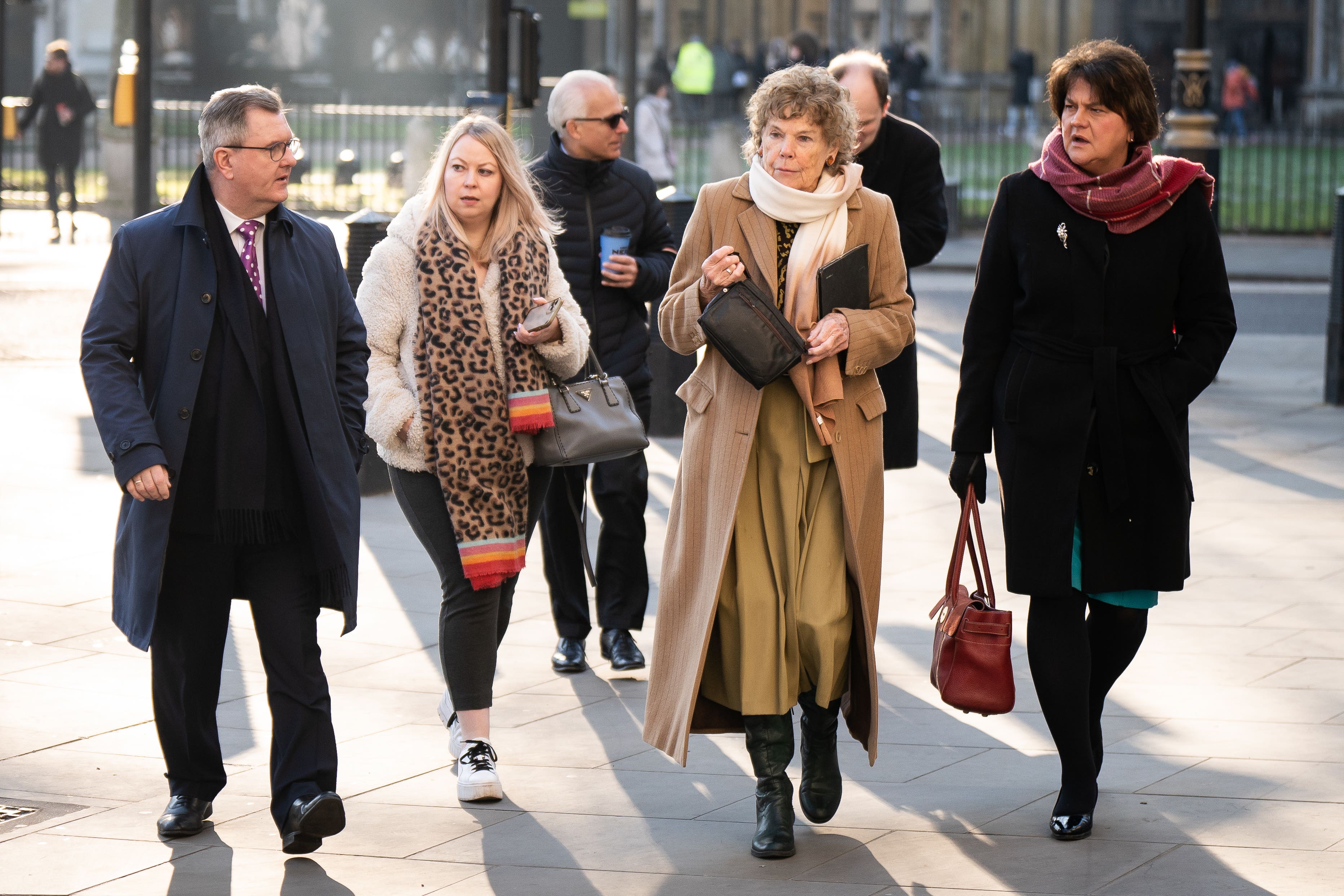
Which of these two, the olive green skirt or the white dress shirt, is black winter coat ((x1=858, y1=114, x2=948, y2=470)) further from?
the white dress shirt

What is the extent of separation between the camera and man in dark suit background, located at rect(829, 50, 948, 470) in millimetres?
6730

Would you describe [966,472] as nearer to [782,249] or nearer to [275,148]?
[782,249]

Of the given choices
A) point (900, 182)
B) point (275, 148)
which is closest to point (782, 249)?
point (275, 148)

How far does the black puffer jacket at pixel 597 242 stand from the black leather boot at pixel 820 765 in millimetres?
1927

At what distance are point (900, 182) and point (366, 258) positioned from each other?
3331 millimetres

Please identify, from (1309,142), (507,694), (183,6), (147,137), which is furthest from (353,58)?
(507,694)

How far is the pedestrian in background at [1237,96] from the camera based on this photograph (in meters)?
38.8

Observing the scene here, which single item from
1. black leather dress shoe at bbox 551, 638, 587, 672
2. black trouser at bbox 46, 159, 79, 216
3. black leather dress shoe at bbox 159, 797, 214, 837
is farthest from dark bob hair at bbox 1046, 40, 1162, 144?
black trouser at bbox 46, 159, 79, 216

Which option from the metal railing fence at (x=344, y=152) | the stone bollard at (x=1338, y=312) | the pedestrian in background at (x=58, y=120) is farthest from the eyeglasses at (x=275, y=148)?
the metal railing fence at (x=344, y=152)

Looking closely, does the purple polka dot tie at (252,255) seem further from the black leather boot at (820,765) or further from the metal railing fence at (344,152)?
the metal railing fence at (344,152)

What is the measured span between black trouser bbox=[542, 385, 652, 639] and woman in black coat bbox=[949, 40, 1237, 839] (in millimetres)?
1905

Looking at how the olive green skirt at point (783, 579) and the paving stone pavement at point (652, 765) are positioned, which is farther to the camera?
the olive green skirt at point (783, 579)

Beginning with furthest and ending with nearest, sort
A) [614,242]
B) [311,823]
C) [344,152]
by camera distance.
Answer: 1. [344,152]
2. [614,242]
3. [311,823]

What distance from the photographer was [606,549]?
6461 millimetres
